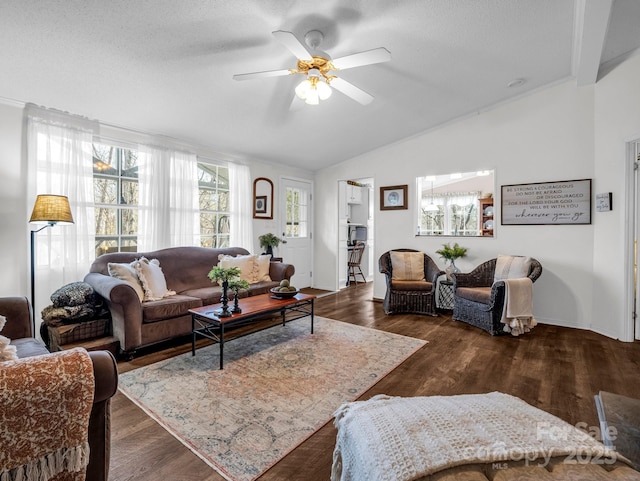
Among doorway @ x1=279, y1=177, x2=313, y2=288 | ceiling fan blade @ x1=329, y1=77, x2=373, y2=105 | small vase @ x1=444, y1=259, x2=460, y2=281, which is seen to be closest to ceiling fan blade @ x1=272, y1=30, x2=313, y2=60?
ceiling fan blade @ x1=329, y1=77, x2=373, y2=105

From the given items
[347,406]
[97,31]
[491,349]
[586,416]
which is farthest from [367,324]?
[97,31]

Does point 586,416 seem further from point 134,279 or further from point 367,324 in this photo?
point 134,279

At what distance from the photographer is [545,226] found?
398 cm

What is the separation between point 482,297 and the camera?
3625mm

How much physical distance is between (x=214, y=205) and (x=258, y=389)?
318 centimetres

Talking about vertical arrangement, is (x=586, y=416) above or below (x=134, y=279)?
below

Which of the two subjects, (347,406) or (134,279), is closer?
(347,406)

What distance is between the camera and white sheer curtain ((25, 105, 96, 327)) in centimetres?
303

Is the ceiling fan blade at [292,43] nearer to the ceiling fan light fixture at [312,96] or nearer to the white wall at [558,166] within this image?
the ceiling fan light fixture at [312,96]

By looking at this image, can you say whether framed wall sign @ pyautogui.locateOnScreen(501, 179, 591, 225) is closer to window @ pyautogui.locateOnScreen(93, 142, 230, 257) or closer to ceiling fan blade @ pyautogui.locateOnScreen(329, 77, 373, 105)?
ceiling fan blade @ pyautogui.locateOnScreen(329, 77, 373, 105)

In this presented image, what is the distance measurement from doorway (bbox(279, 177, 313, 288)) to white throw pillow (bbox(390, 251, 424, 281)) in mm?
1987

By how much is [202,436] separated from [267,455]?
0.42 m

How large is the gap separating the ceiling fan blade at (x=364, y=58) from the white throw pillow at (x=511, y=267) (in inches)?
121

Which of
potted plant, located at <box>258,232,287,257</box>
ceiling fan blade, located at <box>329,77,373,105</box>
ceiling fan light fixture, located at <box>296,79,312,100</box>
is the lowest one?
potted plant, located at <box>258,232,287,257</box>
